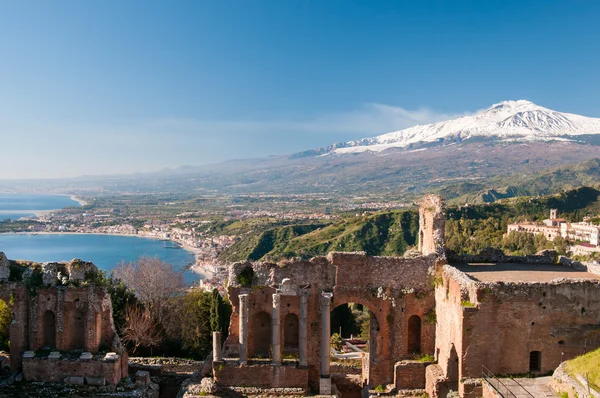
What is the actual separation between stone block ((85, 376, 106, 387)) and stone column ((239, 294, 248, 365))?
203 inches

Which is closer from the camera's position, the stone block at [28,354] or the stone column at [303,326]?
the stone block at [28,354]

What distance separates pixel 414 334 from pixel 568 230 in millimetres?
51843

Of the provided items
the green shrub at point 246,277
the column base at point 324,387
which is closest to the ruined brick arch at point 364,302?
the column base at point 324,387

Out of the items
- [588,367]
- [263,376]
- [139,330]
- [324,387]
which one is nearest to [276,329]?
[263,376]

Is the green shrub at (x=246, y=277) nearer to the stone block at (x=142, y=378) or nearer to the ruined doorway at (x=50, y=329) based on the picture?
the stone block at (x=142, y=378)

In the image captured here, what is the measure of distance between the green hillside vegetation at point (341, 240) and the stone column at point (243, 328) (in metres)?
43.1

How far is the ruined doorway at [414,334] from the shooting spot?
813 inches

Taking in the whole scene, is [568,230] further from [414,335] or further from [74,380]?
[74,380]

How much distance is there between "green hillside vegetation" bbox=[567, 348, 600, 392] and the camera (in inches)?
552

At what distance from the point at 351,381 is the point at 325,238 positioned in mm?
57597

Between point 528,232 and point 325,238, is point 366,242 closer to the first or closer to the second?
point 325,238

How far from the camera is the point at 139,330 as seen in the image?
2561cm

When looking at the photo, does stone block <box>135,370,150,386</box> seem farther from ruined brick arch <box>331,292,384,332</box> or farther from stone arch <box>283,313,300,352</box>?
ruined brick arch <box>331,292,384,332</box>

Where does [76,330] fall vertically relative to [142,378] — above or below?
above
